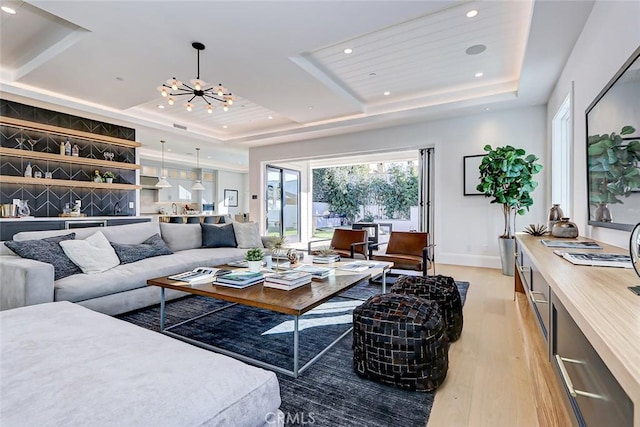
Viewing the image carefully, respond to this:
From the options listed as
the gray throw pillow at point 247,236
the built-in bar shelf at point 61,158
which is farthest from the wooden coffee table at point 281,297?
the built-in bar shelf at point 61,158

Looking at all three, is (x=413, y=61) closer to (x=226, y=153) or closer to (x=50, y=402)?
(x=50, y=402)

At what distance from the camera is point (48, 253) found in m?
2.74

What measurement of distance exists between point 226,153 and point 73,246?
704 cm

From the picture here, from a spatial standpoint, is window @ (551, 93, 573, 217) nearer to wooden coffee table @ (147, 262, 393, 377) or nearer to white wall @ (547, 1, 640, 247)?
white wall @ (547, 1, 640, 247)

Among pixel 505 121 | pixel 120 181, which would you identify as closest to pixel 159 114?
pixel 120 181

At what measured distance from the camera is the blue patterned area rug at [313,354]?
1554 millimetres

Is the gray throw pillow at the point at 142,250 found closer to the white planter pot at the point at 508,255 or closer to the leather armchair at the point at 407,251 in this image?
the leather armchair at the point at 407,251

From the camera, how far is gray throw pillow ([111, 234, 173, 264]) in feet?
10.9

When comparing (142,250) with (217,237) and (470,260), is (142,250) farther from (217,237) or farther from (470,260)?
(470,260)

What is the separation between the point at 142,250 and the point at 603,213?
418 centimetres

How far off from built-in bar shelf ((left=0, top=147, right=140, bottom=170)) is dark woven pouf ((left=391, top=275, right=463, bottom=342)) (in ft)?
19.0

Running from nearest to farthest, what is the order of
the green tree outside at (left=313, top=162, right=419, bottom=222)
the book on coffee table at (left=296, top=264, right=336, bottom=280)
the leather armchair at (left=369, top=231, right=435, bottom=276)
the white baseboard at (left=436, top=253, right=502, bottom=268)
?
the book on coffee table at (left=296, top=264, right=336, bottom=280)
the leather armchair at (left=369, top=231, right=435, bottom=276)
the white baseboard at (left=436, top=253, right=502, bottom=268)
the green tree outside at (left=313, top=162, right=419, bottom=222)

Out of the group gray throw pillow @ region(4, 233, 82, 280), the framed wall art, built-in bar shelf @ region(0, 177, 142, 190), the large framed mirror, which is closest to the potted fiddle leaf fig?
the large framed mirror

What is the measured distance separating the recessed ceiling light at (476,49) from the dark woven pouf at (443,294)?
2828 mm
